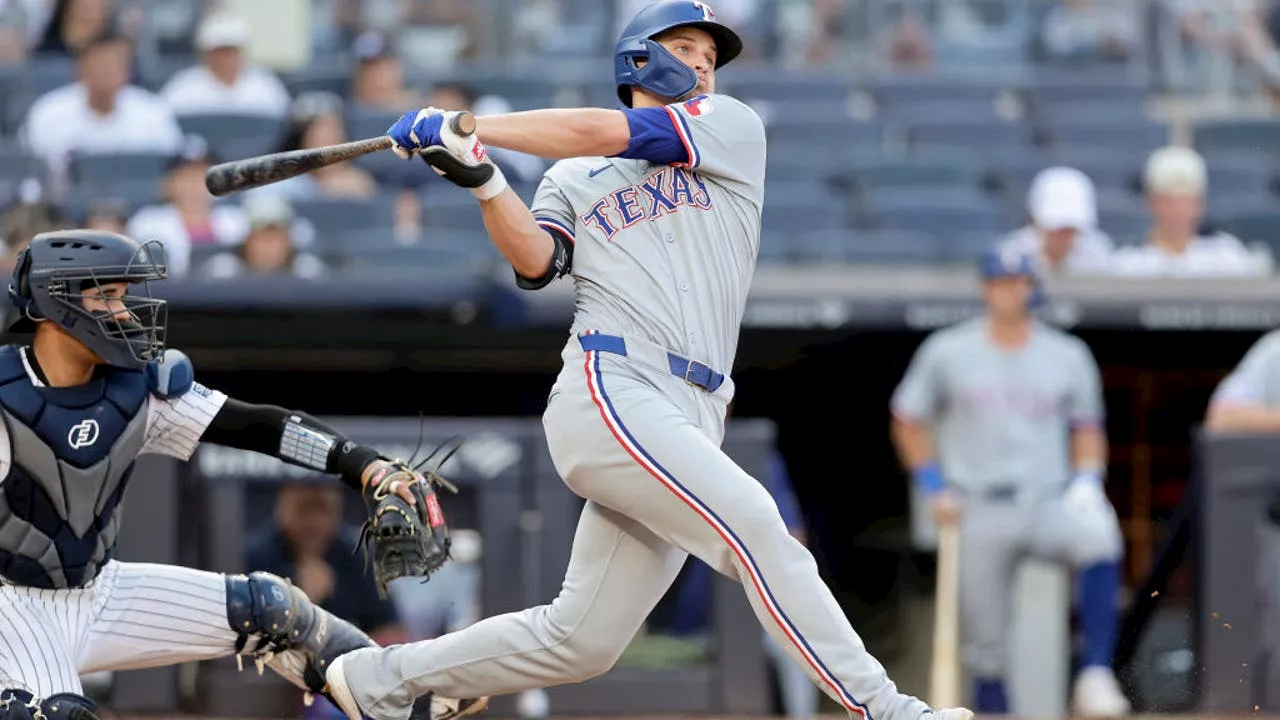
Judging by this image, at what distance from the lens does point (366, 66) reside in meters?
9.88

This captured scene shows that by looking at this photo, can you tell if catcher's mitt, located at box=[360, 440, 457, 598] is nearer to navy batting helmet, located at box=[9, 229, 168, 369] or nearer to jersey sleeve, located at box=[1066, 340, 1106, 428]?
navy batting helmet, located at box=[9, 229, 168, 369]

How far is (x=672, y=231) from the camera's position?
435 cm

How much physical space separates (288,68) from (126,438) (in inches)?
249

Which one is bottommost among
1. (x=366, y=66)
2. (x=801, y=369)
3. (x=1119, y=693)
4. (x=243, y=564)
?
(x=1119, y=693)

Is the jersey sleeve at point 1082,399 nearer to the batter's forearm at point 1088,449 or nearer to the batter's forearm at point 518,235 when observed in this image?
the batter's forearm at point 1088,449

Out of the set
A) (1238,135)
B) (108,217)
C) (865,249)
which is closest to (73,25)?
(108,217)

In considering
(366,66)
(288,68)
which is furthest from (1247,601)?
(288,68)

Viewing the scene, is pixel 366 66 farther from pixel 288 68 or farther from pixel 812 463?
pixel 812 463

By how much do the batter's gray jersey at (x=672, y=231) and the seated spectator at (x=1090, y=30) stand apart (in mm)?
7170

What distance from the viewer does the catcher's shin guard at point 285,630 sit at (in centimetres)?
459

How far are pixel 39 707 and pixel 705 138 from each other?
171 cm

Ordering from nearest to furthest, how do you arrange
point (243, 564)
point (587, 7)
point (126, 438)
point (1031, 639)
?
point (126, 438), point (243, 564), point (1031, 639), point (587, 7)

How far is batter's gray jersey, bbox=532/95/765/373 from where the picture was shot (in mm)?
4305

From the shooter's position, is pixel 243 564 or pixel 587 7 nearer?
pixel 243 564
